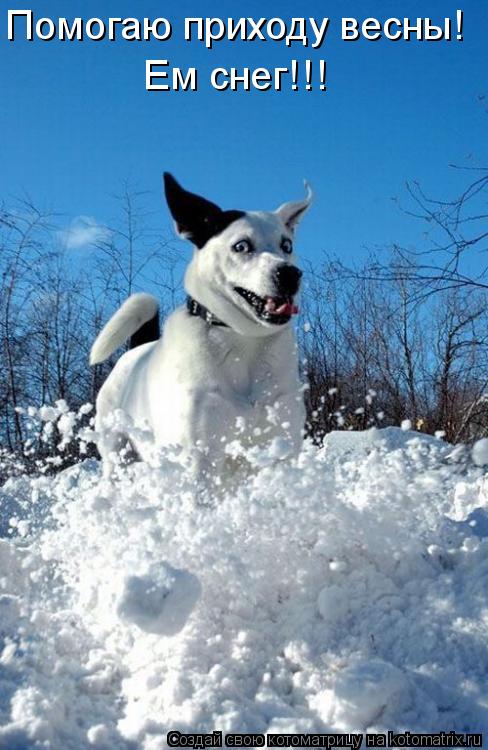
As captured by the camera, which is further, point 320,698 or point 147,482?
point 147,482

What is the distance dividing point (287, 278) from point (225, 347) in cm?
44

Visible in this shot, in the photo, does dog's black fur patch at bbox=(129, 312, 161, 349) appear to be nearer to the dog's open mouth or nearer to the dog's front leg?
the dog's open mouth

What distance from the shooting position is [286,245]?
12.2 ft

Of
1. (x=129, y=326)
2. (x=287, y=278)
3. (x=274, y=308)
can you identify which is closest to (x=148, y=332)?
(x=129, y=326)

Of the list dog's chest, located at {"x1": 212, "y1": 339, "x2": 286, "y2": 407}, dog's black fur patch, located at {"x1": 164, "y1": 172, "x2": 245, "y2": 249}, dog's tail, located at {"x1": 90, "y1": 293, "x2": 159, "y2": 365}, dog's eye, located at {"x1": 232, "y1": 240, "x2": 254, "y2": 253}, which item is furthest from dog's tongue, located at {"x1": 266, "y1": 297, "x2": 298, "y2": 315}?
dog's tail, located at {"x1": 90, "y1": 293, "x2": 159, "y2": 365}

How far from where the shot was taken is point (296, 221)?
401cm

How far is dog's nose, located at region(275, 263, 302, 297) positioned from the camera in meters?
3.38

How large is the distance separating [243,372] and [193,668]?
1464 millimetres

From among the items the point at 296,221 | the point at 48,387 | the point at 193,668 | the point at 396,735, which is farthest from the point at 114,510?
the point at 48,387

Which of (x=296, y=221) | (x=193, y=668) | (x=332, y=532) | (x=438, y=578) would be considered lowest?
(x=193, y=668)

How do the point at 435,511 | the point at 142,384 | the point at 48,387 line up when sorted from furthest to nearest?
the point at 48,387
the point at 142,384
the point at 435,511

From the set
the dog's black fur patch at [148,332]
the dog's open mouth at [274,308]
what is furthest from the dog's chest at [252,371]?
the dog's black fur patch at [148,332]

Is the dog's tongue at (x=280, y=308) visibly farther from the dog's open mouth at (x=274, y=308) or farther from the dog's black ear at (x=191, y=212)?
the dog's black ear at (x=191, y=212)

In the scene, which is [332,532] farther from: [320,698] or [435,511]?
[320,698]
